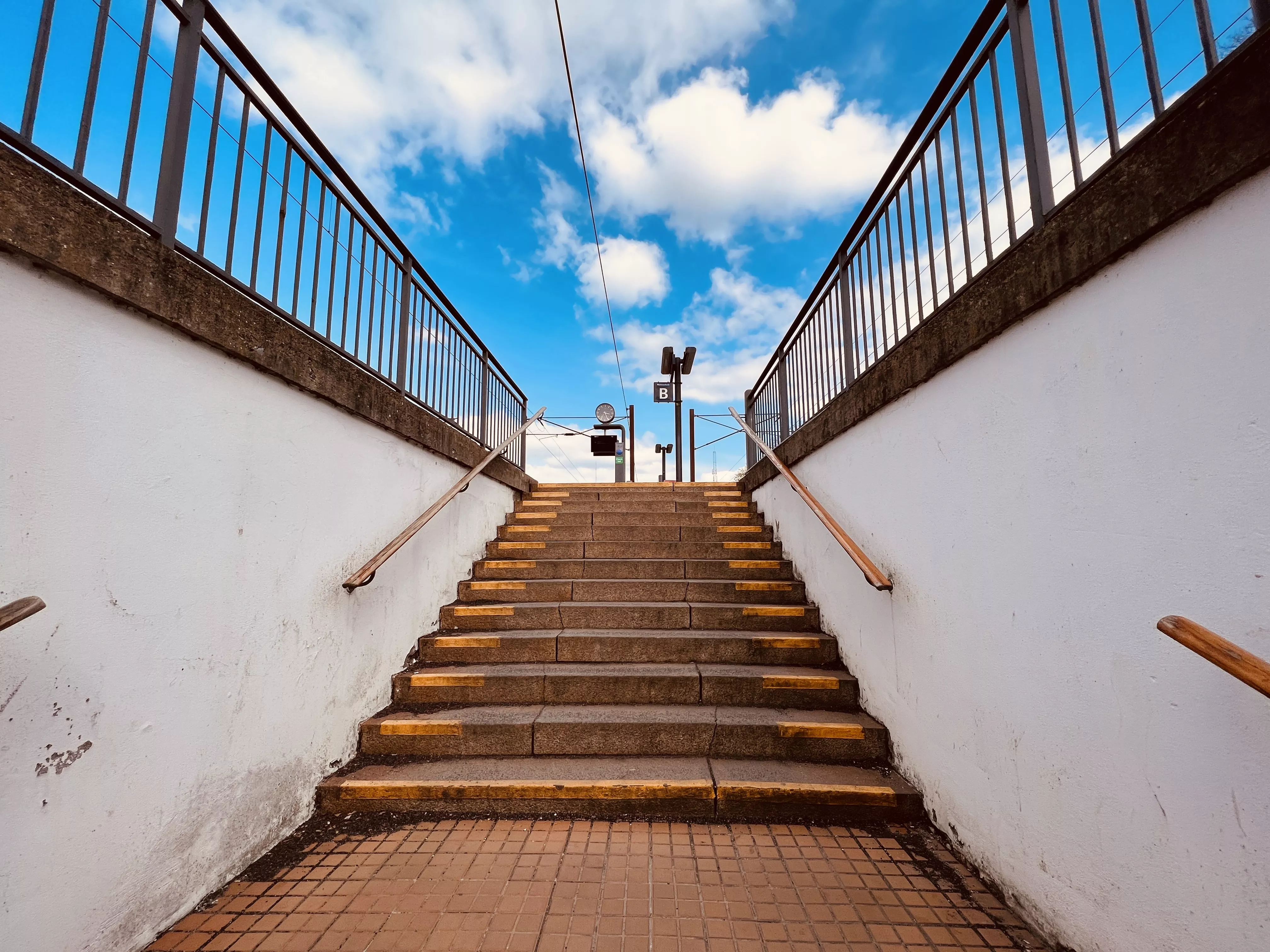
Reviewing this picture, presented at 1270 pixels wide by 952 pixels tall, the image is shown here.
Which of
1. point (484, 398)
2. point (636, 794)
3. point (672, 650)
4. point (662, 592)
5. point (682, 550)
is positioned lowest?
point (636, 794)

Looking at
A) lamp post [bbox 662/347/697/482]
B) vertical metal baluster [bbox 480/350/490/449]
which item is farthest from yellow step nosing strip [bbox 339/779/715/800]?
lamp post [bbox 662/347/697/482]

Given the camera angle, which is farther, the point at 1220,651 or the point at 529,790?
the point at 529,790

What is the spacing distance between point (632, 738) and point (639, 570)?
5.46 ft

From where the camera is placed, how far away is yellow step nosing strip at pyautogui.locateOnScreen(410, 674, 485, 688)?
124 inches

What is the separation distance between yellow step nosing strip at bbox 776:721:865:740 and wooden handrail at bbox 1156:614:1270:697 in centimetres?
180

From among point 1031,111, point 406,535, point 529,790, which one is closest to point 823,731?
point 529,790

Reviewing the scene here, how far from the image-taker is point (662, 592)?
4.00 metres

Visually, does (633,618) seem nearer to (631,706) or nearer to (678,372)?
(631,706)

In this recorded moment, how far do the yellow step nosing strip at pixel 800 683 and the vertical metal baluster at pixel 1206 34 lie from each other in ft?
9.20

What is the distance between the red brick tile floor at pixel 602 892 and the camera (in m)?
1.73

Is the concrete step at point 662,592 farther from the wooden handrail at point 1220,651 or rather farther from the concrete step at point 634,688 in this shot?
the wooden handrail at point 1220,651

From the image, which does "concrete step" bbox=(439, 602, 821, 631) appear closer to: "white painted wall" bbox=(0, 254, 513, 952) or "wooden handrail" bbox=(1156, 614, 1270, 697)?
"white painted wall" bbox=(0, 254, 513, 952)

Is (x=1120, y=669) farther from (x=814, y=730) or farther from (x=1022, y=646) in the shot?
(x=814, y=730)

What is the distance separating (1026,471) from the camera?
1.78 metres
